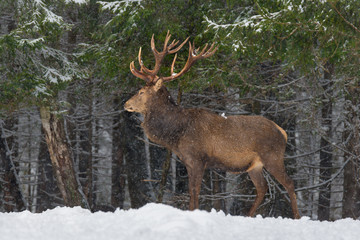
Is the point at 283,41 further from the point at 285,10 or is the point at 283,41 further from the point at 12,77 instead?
the point at 12,77

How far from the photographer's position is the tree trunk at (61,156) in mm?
11406

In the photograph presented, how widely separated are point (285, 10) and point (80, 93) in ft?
22.0

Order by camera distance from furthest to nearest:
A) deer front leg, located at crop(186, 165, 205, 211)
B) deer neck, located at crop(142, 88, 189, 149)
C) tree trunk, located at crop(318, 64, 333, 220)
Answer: tree trunk, located at crop(318, 64, 333, 220), deer neck, located at crop(142, 88, 189, 149), deer front leg, located at crop(186, 165, 205, 211)

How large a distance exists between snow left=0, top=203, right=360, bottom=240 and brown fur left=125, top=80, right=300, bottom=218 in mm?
2453

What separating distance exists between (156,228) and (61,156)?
789 centimetres

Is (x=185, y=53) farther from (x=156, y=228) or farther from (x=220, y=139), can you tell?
(x=156, y=228)

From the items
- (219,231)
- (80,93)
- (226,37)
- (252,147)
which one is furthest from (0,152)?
(219,231)

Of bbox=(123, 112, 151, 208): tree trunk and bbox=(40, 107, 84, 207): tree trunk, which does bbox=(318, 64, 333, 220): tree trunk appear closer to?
bbox=(123, 112, 151, 208): tree trunk

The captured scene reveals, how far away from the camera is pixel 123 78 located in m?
11.7

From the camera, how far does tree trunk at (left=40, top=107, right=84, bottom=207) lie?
11.4 metres

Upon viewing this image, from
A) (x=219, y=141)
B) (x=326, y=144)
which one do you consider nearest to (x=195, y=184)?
(x=219, y=141)

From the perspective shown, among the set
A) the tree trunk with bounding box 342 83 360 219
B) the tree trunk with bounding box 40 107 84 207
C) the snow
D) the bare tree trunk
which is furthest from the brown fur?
the bare tree trunk

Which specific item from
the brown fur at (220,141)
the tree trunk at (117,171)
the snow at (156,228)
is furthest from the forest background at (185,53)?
the snow at (156,228)

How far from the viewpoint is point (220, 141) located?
7660 millimetres
